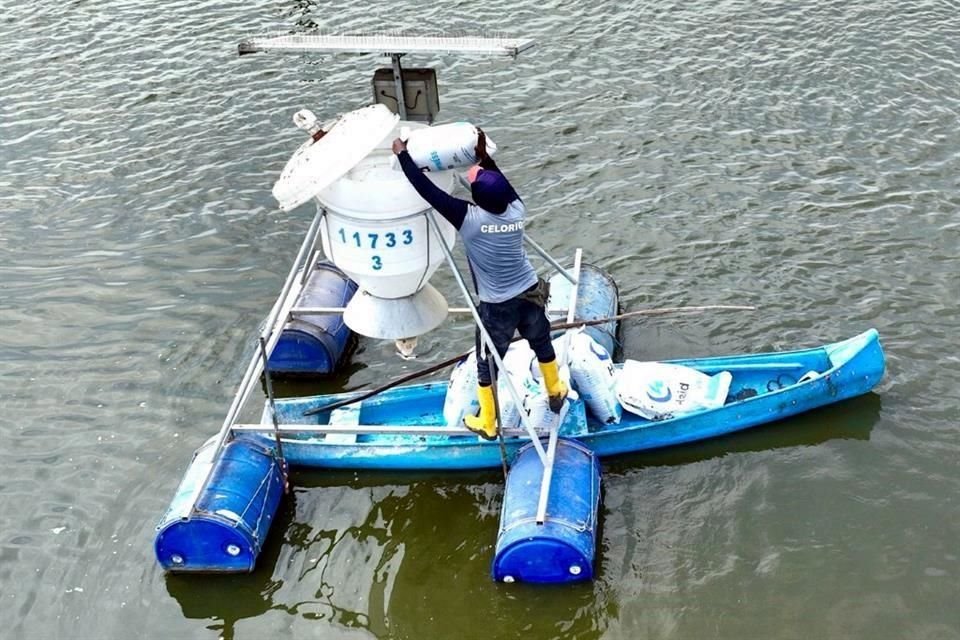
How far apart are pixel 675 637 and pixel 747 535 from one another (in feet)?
4.13

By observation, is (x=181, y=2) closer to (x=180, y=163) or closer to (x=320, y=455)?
(x=180, y=163)

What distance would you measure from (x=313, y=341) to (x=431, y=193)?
11.5 feet

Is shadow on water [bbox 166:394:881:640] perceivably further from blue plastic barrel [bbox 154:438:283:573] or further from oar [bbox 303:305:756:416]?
oar [bbox 303:305:756:416]

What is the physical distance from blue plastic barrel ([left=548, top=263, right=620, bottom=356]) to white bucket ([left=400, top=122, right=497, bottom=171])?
2895 mm

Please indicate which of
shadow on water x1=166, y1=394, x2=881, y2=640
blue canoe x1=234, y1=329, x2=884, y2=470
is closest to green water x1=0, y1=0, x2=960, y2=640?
shadow on water x1=166, y1=394, x2=881, y2=640

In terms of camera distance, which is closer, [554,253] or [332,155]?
[332,155]

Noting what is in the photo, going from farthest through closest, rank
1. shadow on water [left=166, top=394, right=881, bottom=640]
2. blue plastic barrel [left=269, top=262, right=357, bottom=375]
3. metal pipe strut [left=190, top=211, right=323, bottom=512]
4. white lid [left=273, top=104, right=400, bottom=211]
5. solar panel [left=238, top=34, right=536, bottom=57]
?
1. blue plastic barrel [left=269, top=262, right=357, bottom=375]
2. metal pipe strut [left=190, top=211, right=323, bottom=512]
3. shadow on water [left=166, top=394, right=881, bottom=640]
4. solar panel [left=238, top=34, right=536, bottom=57]
5. white lid [left=273, top=104, right=400, bottom=211]

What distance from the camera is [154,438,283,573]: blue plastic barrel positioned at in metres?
7.94

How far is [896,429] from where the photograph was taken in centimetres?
927

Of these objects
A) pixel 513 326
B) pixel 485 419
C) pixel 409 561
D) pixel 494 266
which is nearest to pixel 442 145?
pixel 494 266

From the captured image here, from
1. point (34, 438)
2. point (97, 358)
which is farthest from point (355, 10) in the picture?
point (34, 438)

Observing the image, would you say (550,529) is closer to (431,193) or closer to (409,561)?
(409,561)

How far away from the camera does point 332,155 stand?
7211mm

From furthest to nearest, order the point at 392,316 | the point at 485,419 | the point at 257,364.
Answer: the point at 257,364 → the point at 485,419 → the point at 392,316
